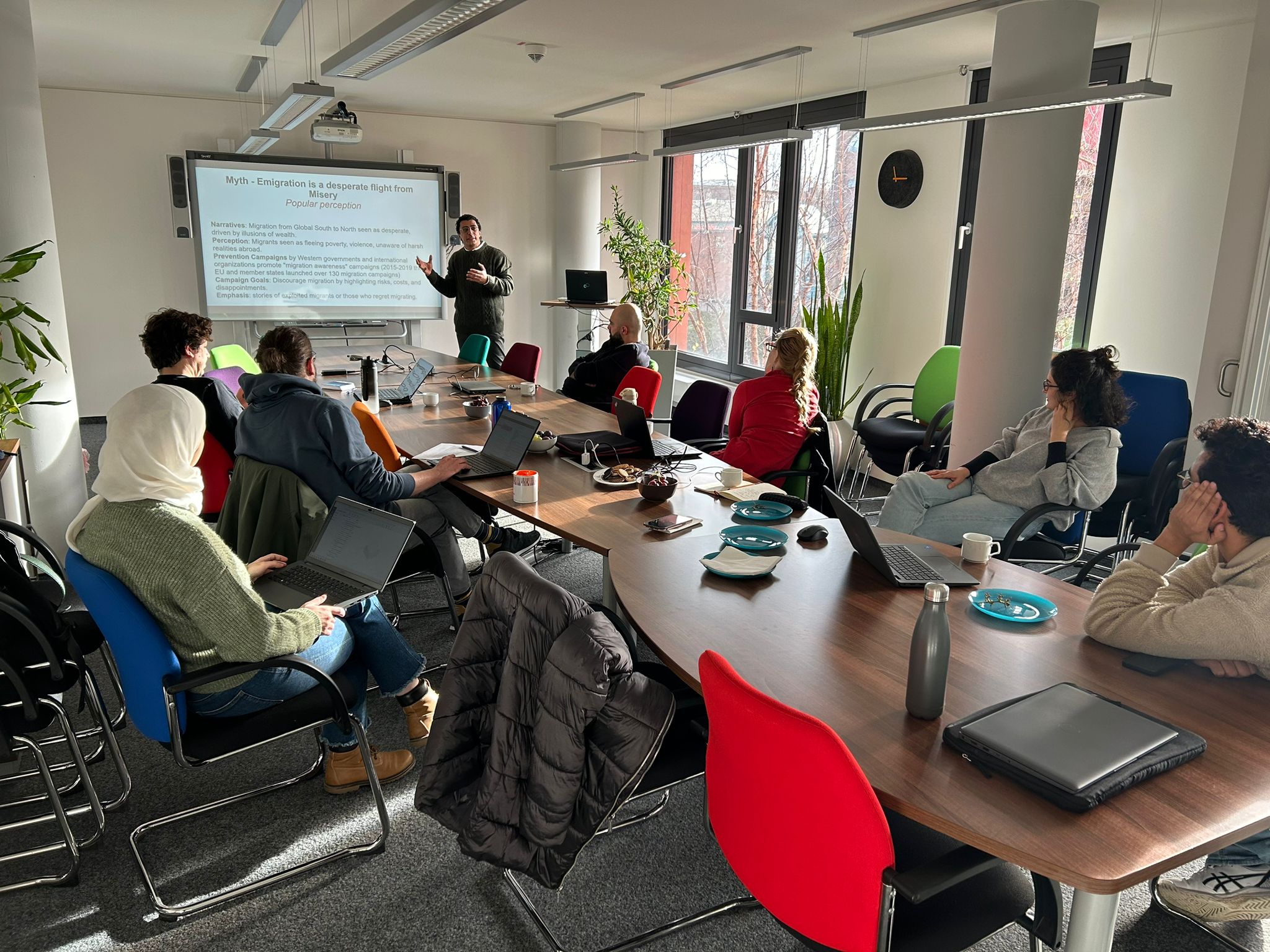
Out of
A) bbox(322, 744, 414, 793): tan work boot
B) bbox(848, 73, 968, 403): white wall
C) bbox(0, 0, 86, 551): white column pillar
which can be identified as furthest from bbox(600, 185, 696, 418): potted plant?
bbox(322, 744, 414, 793): tan work boot

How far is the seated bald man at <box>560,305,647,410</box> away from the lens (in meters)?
5.50

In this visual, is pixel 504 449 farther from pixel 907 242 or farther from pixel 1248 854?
pixel 907 242

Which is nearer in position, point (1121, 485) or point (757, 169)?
point (1121, 485)

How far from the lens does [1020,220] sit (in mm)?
4457

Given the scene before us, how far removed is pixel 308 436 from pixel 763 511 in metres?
1.56

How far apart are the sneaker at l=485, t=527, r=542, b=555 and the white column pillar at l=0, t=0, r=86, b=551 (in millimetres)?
2050

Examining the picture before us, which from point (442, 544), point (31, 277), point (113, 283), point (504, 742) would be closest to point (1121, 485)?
point (442, 544)

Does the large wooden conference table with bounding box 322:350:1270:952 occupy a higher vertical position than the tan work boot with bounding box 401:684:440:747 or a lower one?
higher

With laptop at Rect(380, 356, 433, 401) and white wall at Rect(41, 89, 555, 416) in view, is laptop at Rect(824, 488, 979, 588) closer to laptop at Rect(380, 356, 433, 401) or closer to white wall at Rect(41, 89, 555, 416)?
laptop at Rect(380, 356, 433, 401)

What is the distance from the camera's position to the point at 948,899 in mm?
1608

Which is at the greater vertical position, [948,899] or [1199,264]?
[1199,264]

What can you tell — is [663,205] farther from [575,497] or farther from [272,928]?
[272,928]

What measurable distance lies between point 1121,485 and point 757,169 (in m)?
5.03

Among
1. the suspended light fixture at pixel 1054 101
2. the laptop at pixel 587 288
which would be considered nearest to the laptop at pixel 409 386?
the suspended light fixture at pixel 1054 101
